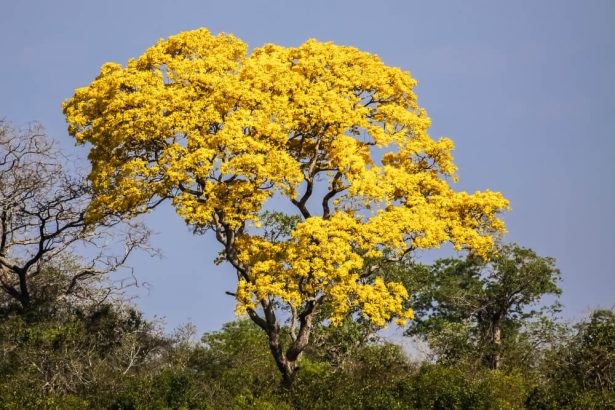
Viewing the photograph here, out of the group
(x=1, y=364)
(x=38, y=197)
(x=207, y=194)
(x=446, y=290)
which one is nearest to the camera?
(x=207, y=194)

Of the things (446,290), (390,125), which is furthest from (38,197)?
(446,290)

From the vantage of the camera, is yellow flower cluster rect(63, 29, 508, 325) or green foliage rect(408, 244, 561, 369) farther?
green foliage rect(408, 244, 561, 369)

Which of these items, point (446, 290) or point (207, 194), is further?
point (446, 290)

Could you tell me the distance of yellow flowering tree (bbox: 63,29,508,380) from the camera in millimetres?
28328

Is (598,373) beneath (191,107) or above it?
beneath

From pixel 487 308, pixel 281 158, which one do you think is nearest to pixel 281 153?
pixel 281 158

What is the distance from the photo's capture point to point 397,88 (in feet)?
105

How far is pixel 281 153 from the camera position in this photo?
28.8 meters

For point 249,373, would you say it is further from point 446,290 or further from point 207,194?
point 446,290

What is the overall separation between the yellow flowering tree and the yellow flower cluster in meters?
0.05

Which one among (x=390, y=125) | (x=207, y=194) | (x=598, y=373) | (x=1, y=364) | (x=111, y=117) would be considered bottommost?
(x=1, y=364)

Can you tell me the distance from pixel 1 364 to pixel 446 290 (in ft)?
91.1

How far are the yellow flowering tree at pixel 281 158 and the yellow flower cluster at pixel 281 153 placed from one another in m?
0.05

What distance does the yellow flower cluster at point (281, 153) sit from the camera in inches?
1115
